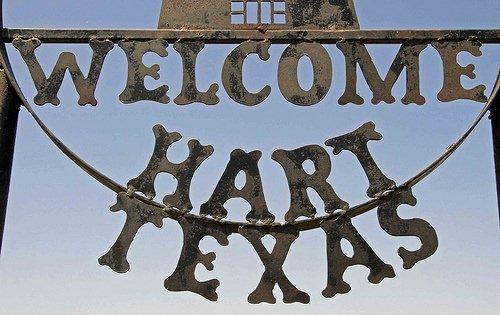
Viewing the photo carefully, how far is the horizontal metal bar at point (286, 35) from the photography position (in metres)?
3.86

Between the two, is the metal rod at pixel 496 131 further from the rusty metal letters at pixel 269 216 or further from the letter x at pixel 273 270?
the letter x at pixel 273 270

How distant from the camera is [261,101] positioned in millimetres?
3832

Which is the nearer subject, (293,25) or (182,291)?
(182,291)

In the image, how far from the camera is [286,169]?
12.3 ft

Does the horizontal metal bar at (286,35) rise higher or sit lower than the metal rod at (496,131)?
higher

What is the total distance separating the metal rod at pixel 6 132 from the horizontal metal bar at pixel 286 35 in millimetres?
276

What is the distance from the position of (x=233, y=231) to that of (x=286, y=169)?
0.35 m

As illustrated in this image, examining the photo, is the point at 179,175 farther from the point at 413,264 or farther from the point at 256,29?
the point at 413,264

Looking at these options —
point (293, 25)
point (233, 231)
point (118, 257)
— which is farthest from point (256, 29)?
point (118, 257)

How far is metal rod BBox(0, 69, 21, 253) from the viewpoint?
3.77 meters

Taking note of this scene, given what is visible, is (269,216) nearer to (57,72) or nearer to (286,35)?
(286,35)

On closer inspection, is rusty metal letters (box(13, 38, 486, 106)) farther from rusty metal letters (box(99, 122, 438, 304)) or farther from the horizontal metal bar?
rusty metal letters (box(99, 122, 438, 304))

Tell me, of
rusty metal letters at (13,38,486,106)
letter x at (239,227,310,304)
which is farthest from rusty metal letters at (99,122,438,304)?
rusty metal letters at (13,38,486,106)

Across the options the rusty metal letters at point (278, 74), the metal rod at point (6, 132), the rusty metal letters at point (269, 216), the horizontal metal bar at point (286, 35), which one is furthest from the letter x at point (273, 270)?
the metal rod at point (6, 132)
